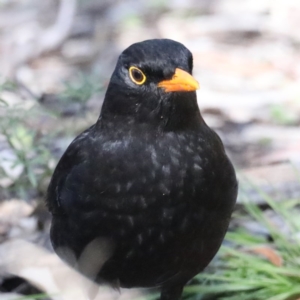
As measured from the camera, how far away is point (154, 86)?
12.1ft

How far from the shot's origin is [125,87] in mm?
3764

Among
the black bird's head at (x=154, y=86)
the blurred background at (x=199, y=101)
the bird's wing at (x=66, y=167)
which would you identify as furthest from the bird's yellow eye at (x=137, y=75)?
the blurred background at (x=199, y=101)

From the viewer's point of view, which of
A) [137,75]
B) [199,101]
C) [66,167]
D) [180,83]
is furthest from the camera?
[199,101]

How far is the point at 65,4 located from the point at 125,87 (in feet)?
17.4

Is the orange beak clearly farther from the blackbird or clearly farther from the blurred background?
the blurred background

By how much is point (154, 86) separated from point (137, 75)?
0.10 m

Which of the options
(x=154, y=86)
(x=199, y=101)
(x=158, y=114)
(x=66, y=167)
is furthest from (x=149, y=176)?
(x=199, y=101)

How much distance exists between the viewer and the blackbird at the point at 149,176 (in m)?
3.73

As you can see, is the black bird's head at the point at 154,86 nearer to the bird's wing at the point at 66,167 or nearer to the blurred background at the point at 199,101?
the bird's wing at the point at 66,167

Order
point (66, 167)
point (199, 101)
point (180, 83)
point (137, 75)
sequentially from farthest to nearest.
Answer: point (199, 101), point (66, 167), point (137, 75), point (180, 83)

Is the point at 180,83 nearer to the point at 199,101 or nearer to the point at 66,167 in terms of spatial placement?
the point at 66,167

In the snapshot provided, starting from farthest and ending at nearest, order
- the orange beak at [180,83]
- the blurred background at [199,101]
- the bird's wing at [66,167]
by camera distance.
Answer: the blurred background at [199,101]
the bird's wing at [66,167]
the orange beak at [180,83]

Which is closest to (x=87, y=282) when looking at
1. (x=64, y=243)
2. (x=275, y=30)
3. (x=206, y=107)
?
(x=64, y=243)

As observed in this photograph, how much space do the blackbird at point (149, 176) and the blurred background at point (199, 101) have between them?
536 millimetres
